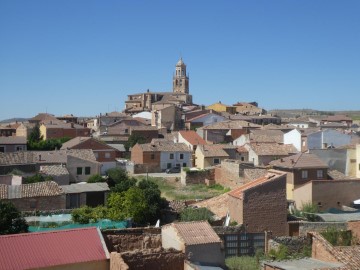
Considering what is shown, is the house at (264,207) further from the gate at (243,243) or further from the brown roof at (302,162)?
the brown roof at (302,162)

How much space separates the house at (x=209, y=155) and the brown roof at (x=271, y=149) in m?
3.03

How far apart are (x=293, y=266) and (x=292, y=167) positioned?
1511 cm

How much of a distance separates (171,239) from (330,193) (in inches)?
571

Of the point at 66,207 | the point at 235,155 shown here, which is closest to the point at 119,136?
the point at 235,155

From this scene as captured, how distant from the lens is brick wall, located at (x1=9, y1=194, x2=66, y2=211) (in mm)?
27047

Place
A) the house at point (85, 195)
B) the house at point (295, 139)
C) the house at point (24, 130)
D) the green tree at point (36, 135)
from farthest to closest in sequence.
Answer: the house at point (24, 130)
the green tree at point (36, 135)
the house at point (295, 139)
the house at point (85, 195)

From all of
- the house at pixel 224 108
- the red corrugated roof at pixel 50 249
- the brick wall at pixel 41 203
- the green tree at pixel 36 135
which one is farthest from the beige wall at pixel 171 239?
the house at pixel 224 108

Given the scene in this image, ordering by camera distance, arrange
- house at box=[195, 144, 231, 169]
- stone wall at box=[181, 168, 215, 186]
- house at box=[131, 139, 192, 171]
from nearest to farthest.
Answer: stone wall at box=[181, 168, 215, 186], house at box=[195, 144, 231, 169], house at box=[131, 139, 192, 171]

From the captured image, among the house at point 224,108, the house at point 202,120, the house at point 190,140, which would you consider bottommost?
the house at point 190,140

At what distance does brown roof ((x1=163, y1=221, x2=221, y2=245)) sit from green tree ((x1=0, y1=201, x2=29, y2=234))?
795 cm

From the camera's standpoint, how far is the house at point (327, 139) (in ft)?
157

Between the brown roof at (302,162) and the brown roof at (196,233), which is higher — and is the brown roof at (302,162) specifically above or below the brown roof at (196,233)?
above

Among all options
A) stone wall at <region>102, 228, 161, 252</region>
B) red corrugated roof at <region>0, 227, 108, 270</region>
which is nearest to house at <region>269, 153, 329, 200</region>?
stone wall at <region>102, 228, 161, 252</region>

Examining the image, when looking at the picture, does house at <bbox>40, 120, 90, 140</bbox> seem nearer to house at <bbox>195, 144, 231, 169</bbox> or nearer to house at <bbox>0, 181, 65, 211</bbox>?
house at <bbox>195, 144, 231, 169</bbox>
